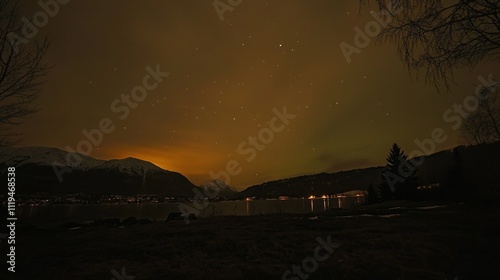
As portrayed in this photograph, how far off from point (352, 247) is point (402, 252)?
39.1 inches

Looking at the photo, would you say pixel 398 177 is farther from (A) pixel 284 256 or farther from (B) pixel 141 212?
(B) pixel 141 212

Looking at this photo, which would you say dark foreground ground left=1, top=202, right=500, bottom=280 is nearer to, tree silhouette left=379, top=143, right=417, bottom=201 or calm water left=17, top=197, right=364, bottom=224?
calm water left=17, top=197, right=364, bottom=224

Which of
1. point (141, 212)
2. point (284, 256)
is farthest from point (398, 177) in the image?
point (141, 212)

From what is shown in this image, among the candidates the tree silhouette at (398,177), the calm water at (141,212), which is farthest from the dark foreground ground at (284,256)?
the tree silhouette at (398,177)

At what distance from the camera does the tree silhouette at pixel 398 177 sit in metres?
38.2

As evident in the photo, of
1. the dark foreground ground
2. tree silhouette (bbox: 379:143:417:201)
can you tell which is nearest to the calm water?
tree silhouette (bbox: 379:143:417:201)

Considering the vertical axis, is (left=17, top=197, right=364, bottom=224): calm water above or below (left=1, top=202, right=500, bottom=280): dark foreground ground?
below

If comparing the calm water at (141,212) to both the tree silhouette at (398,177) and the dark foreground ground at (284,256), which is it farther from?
the dark foreground ground at (284,256)

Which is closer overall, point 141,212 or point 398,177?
point 398,177

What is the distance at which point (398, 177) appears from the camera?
4034 cm

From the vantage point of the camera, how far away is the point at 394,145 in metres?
43.7

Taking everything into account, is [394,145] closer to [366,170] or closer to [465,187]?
[465,187]

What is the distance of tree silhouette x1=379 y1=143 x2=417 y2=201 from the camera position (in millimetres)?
38188

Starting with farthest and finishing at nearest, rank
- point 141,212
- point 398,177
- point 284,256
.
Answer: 1. point 141,212
2. point 398,177
3. point 284,256
